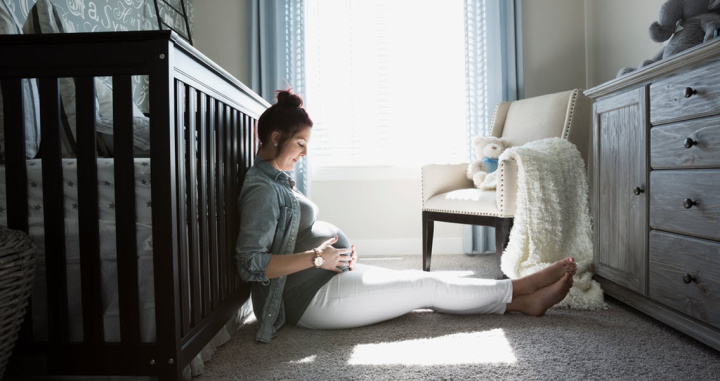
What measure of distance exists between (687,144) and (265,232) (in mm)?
1210

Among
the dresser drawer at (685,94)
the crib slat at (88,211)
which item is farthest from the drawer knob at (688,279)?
the crib slat at (88,211)

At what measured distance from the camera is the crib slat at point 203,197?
1.09 metres

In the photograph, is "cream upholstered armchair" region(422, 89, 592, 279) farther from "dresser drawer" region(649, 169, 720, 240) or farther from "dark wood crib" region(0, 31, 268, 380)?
"dark wood crib" region(0, 31, 268, 380)

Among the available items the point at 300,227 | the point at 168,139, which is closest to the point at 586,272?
the point at 300,227

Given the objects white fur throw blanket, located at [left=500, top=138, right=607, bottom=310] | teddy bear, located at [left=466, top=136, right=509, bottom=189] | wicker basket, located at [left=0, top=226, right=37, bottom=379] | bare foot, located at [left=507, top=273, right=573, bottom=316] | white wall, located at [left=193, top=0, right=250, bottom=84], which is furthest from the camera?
white wall, located at [left=193, top=0, right=250, bottom=84]

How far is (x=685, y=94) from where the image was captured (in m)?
1.26

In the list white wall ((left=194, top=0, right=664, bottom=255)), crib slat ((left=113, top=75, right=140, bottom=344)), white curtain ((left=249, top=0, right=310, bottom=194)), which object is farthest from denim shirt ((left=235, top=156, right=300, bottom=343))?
white wall ((left=194, top=0, right=664, bottom=255))

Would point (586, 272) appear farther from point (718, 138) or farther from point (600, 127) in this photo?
point (718, 138)

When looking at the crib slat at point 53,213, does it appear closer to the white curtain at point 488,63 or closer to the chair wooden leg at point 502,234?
the chair wooden leg at point 502,234

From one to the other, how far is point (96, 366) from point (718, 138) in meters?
1.58

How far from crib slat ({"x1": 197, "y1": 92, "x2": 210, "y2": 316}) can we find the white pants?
356 millimetres

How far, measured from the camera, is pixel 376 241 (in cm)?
302

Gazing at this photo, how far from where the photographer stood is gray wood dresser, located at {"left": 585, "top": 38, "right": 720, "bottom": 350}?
1.18m

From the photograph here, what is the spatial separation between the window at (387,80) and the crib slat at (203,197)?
1879mm
